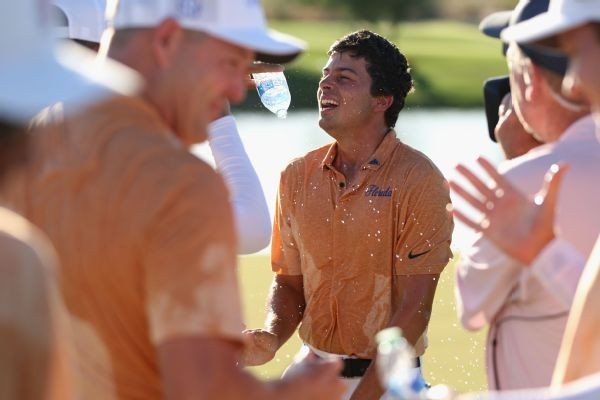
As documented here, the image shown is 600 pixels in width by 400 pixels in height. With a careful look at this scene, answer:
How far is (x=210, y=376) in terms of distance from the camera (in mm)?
2234

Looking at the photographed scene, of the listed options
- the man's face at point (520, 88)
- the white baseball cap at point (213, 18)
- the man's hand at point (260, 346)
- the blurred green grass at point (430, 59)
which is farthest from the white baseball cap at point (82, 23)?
the blurred green grass at point (430, 59)

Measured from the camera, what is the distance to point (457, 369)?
6.26 metres

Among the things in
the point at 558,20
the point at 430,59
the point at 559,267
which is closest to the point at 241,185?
the point at 559,267

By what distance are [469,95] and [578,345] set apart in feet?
99.5

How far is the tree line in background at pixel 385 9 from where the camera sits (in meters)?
46.8

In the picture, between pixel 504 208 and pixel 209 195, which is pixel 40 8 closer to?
pixel 209 195

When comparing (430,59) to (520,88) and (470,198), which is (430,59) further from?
(470,198)

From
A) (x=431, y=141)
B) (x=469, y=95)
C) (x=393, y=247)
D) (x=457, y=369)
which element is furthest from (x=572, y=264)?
(x=469, y=95)

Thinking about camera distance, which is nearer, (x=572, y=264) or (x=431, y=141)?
(x=572, y=264)

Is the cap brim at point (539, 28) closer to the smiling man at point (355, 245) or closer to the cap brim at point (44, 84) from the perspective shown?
the cap brim at point (44, 84)

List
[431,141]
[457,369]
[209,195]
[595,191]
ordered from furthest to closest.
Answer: [431,141] → [457,369] → [595,191] → [209,195]

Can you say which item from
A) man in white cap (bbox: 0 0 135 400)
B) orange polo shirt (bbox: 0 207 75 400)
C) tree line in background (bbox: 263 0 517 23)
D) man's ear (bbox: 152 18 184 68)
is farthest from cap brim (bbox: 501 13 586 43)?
tree line in background (bbox: 263 0 517 23)

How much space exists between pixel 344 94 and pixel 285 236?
0.66m

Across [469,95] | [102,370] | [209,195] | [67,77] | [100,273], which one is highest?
[67,77]
